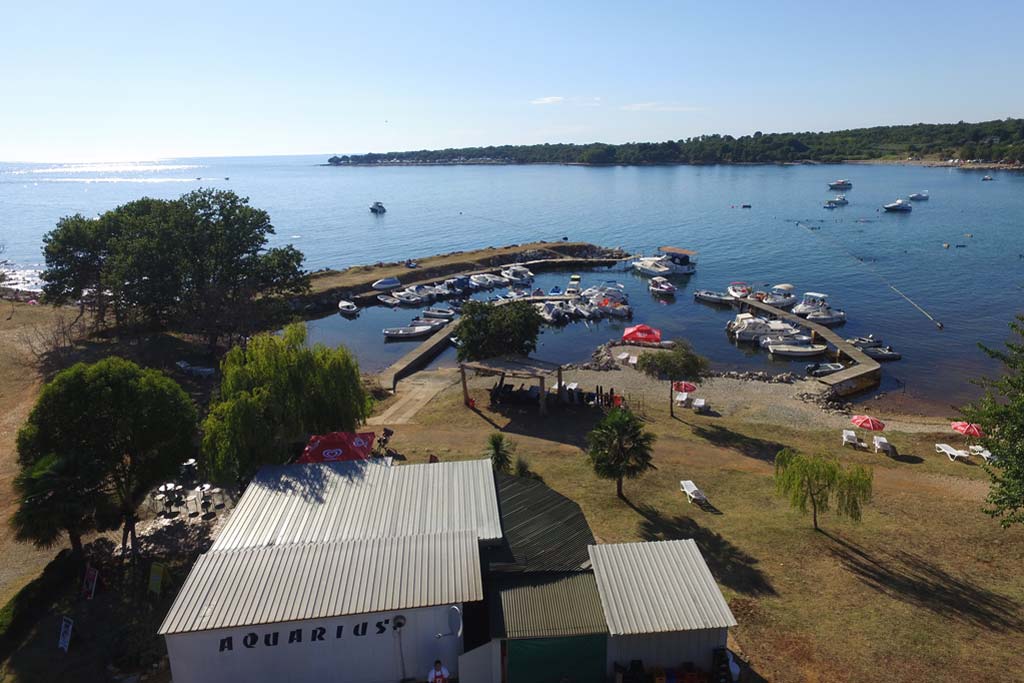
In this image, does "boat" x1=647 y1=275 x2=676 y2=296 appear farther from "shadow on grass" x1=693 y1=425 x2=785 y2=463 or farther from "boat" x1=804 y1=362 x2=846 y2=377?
"shadow on grass" x1=693 y1=425 x2=785 y2=463

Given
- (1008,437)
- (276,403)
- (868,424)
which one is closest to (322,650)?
(276,403)

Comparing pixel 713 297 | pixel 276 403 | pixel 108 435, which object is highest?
pixel 108 435

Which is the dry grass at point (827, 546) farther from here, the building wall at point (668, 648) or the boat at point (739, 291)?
the boat at point (739, 291)

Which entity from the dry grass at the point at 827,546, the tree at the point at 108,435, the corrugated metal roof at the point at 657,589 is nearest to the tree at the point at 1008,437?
the dry grass at the point at 827,546

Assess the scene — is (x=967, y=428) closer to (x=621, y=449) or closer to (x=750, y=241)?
(x=621, y=449)

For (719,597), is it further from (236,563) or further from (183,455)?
(183,455)

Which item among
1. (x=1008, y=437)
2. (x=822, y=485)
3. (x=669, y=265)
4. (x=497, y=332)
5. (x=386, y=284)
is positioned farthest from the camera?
(x=669, y=265)

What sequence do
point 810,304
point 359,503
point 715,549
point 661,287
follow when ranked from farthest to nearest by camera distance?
1. point 661,287
2. point 810,304
3. point 715,549
4. point 359,503
